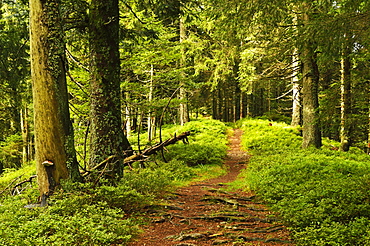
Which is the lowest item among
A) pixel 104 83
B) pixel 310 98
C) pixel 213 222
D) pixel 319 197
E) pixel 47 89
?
pixel 213 222

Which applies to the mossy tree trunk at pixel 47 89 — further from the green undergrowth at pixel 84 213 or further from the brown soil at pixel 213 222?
the brown soil at pixel 213 222

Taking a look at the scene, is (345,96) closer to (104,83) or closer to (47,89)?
(104,83)

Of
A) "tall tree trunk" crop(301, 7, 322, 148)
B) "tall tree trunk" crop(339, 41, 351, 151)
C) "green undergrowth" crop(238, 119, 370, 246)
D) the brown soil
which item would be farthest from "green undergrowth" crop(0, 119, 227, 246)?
"tall tree trunk" crop(301, 7, 322, 148)

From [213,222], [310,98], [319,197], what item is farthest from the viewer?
[310,98]

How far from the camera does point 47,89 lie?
16.1 feet

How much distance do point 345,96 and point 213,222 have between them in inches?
260

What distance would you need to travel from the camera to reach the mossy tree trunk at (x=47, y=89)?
4906mm

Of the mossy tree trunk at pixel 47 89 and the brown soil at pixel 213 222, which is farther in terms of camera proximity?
the mossy tree trunk at pixel 47 89

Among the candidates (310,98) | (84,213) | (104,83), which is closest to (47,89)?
(104,83)

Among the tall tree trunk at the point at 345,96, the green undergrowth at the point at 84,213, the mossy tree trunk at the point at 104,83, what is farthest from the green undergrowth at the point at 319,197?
the mossy tree trunk at the point at 104,83

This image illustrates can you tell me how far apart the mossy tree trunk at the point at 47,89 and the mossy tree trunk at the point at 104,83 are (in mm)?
1276

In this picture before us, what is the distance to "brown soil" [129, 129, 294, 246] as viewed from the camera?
4.14m

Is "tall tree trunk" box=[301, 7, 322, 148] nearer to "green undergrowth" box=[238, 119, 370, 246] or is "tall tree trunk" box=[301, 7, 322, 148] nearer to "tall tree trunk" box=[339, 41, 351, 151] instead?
"tall tree trunk" box=[339, 41, 351, 151]

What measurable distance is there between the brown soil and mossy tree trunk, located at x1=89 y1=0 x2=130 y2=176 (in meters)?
1.89
